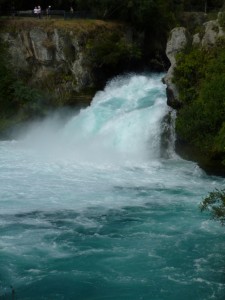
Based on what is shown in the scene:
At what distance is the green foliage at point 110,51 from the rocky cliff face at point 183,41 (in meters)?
6.44

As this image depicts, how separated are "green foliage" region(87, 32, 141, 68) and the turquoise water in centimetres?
241

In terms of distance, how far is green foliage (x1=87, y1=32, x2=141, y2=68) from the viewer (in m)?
34.1

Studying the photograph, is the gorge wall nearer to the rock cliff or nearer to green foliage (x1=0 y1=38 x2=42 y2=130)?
the rock cliff

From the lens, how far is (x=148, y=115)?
29391 mm

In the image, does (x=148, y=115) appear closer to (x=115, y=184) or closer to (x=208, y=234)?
(x=115, y=184)

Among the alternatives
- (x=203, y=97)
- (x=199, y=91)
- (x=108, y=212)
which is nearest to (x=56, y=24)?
(x=199, y=91)

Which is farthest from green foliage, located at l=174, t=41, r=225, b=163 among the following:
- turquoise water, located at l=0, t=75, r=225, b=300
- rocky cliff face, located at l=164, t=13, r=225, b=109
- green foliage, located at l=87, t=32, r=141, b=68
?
green foliage, located at l=87, t=32, r=141, b=68

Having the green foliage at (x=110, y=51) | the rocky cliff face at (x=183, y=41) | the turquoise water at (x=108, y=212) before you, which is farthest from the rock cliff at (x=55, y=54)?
the rocky cliff face at (x=183, y=41)

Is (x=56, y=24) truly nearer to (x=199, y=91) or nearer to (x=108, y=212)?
(x=199, y=91)

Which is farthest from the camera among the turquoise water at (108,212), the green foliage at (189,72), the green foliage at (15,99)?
the green foliage at (15,99)

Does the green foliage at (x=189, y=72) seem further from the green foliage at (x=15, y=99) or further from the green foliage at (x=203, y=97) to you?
the green foliage at (x=15, y=99)

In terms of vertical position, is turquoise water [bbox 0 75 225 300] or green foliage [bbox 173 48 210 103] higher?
green foliage [bbox 173 48 210 103]

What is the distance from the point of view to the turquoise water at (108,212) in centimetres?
1513

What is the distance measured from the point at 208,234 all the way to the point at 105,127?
43.8 feet
